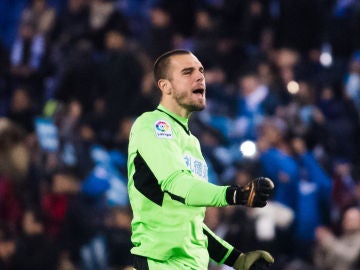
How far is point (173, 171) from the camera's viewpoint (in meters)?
4.95

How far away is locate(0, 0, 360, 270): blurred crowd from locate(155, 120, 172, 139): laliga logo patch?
4249mm

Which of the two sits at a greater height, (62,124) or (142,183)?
(62,124)

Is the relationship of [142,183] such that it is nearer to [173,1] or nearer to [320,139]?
[320,139]

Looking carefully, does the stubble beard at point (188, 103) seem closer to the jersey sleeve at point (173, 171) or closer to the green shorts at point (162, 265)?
the jersey sleeve at point (173, 171)

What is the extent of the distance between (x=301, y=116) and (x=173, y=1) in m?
3.22

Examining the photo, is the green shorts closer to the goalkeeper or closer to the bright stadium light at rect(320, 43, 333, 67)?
the goalkeeper

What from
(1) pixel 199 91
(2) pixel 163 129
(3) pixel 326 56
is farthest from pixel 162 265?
(3) pixel 326 56

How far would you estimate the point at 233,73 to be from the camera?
472 inches

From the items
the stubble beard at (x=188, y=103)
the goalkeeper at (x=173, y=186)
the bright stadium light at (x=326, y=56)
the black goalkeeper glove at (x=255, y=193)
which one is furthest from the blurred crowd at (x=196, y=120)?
the black goalkeeper glove at (x=255, y=193)

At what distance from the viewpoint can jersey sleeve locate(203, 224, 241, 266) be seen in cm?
567

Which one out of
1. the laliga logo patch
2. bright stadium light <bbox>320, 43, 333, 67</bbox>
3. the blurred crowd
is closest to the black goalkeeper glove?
the laliga logo patch

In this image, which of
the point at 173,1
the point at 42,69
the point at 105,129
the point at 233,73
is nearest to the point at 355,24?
the point at 233,73

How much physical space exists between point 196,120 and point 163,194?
570 cm

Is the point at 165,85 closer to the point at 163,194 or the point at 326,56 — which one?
the point at 163,194
